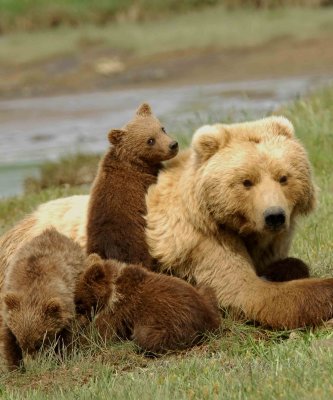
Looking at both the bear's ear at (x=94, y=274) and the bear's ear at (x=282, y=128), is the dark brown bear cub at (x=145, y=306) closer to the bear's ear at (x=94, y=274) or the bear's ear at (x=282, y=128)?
the bear's ear at (x=94, y=274)

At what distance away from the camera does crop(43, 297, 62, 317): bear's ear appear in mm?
6863

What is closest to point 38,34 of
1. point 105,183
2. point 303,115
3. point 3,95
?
point 3,95

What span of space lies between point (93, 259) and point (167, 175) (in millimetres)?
761

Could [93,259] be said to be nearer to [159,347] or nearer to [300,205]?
[159,347]

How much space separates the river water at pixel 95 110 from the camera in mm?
19984

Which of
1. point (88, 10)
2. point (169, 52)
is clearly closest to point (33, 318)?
point (169, 52)

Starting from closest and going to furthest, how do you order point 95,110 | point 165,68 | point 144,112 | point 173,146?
point 173,146, point 144,112, point 95,110, point 165,68

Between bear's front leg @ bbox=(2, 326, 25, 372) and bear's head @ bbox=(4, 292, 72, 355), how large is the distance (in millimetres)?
144

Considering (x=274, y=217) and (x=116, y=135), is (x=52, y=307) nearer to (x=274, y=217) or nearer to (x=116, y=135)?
(x=274, y=217)

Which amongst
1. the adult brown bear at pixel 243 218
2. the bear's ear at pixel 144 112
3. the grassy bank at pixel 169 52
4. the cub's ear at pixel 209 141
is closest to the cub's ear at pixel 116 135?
the bear's ear at pixel 144 112

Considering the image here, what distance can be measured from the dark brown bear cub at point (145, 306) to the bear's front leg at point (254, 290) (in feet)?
0.39

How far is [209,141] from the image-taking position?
7090 millimetres

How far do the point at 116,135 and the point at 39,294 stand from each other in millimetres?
1536

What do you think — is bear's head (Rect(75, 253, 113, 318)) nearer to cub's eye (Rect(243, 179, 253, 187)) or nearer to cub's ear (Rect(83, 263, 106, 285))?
cub's ear (Rect(83, 263, 106, 285))
